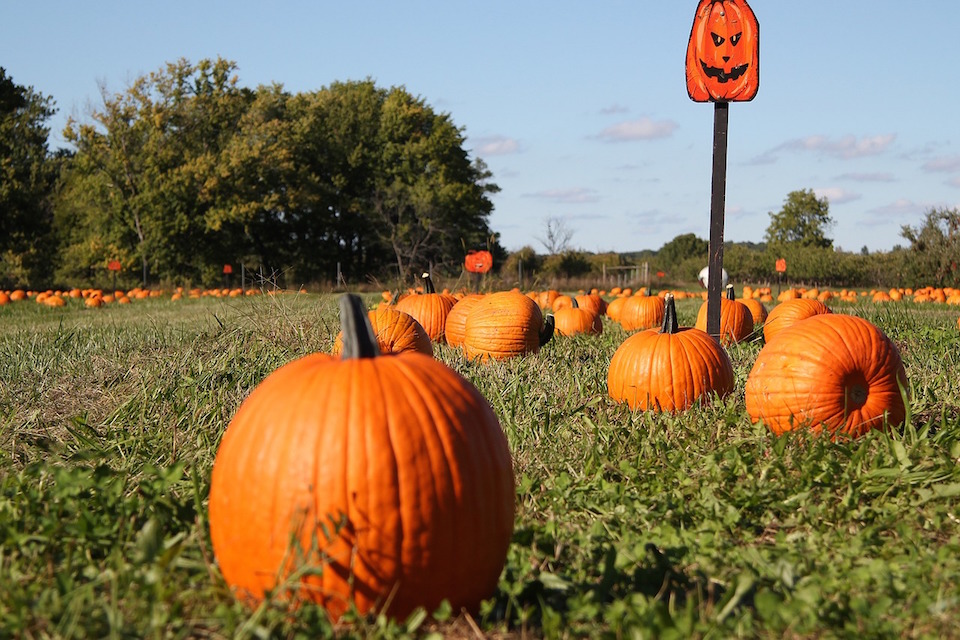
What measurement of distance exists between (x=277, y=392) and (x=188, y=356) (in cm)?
352

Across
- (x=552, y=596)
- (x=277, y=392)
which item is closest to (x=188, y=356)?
(x=277, y=392)

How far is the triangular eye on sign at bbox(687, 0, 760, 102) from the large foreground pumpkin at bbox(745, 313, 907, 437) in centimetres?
314

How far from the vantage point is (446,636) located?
2.16 metres

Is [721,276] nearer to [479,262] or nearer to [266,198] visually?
[479,262]

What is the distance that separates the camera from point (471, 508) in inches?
88.8

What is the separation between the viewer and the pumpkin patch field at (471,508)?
2107 millimetres

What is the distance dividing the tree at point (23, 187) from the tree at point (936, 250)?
108 feet

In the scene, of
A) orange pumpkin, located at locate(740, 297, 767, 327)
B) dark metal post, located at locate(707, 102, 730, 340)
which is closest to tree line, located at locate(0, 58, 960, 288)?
orange pumpkin, located at locate(740, 297, 767, 327)

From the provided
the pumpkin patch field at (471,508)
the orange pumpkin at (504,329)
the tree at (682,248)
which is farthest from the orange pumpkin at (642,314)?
the tree at (682,248)

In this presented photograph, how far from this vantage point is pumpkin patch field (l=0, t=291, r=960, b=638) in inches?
83.0

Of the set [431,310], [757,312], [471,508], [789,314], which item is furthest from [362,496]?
[757,312]

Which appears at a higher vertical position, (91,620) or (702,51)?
(702,51)

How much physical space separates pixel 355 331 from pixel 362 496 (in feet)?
1.71

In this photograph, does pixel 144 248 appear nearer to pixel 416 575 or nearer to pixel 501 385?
pixel 501 385
